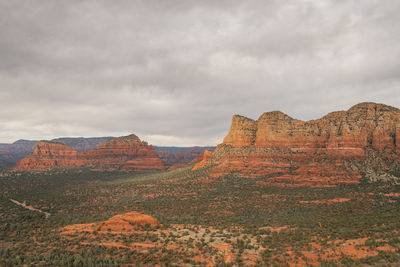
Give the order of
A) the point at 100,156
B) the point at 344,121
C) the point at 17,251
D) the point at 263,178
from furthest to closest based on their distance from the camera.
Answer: the point at 100,156 → the point at 344,121 → the point at 263,178 → the point at 17,251

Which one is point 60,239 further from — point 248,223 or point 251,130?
point 251,130

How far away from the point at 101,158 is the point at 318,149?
419 feet

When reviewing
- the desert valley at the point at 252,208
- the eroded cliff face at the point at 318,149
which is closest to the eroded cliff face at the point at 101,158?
the desert valley at the point at 252,208

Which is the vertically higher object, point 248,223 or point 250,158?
point 250,158

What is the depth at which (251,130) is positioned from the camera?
83.8 m

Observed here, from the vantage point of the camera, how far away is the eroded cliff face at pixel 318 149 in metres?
56.8

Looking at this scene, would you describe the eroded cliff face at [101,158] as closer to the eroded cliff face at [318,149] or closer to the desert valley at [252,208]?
the desert valley at [252,208]

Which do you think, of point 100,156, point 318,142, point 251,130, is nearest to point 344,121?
point 318,142

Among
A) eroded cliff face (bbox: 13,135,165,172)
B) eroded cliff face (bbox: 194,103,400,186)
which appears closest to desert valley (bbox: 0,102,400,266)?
eroded cliff face (bbox: 194,103,400,186)

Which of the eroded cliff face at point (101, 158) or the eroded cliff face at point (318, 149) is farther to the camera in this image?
the eroded cliff face at point (101, 158)

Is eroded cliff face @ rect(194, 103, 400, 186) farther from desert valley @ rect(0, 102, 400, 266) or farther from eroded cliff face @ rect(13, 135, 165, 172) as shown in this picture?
eroded cliff face @ rect(13, 135, 165, 172)

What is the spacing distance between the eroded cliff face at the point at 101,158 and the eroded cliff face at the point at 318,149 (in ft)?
248

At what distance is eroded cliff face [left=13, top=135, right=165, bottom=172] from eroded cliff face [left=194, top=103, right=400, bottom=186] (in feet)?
248

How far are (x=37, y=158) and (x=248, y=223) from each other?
5950 inches
